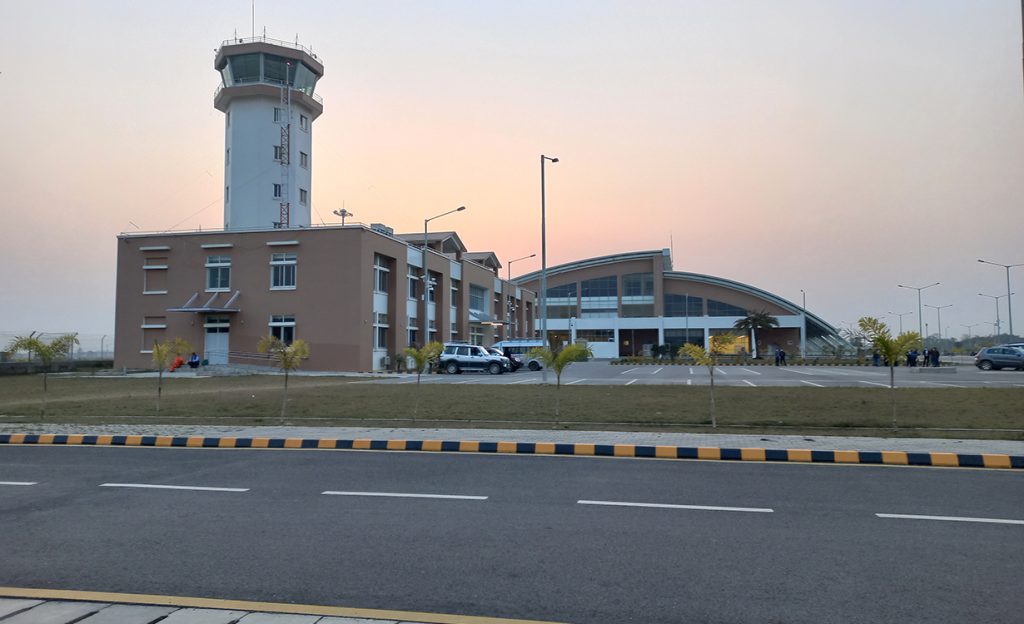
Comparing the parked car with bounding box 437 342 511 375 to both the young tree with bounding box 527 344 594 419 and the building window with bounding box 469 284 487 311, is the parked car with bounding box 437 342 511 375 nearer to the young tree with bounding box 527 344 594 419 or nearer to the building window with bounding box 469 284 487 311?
the building window with bounding box 469 284 487 311

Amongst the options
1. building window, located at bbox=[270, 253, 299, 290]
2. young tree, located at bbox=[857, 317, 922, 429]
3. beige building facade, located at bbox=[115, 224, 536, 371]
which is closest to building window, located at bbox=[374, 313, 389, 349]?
beige building facade, located at bbox=[115, 224, 536, 371]

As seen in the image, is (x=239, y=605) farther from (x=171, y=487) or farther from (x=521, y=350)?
(x=521, y=350)

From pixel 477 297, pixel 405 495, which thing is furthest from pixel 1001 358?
pixel 405 495

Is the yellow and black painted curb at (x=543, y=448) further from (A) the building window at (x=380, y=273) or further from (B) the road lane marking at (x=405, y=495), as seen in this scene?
(A) the building window at (x=380, y=273)

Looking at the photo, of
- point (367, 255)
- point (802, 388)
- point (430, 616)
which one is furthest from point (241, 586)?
point (367, 255)

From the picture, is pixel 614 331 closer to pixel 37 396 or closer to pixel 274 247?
pixel 274 247

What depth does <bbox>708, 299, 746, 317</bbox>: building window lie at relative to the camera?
100 metres

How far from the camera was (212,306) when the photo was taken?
43812 mm

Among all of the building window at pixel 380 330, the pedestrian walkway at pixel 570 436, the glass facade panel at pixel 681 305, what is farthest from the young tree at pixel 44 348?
the glass facade panel at pixel 681 305

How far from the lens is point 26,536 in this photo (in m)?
6.77

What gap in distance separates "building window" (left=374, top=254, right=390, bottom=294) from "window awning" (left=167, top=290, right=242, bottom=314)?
831 cm

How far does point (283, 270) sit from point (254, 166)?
1068 centimetres

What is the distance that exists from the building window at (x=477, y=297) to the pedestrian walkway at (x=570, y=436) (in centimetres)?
4948

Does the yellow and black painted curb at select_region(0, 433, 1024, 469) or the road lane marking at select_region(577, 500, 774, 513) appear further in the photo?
the yellow and black painted curb at select_region(0, 433, 1024, 469)
